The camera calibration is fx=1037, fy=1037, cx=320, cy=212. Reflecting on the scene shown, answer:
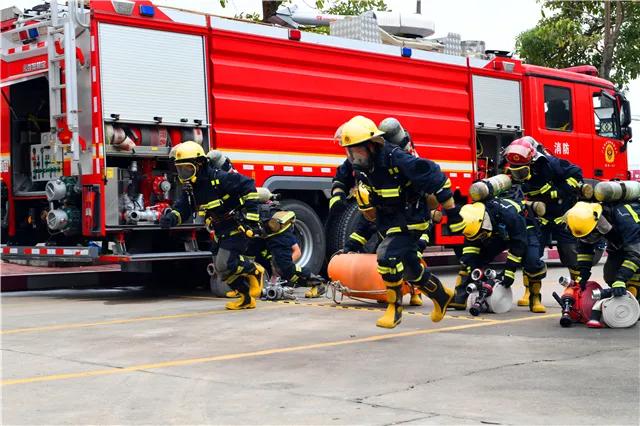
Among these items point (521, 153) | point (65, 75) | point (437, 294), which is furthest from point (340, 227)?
point (437, 294)

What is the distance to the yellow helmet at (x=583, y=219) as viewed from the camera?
28.7ft

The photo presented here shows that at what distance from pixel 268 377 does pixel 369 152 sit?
2.51 m

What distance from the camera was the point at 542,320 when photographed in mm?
9719

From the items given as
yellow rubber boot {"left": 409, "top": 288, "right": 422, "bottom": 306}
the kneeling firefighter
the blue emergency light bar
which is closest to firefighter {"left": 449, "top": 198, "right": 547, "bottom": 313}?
yellow rubber boot {"left": 409, "top": 288, "right": 422, "bottom": 306}

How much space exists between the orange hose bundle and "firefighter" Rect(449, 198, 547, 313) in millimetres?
832

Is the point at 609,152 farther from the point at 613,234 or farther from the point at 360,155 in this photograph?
the point at 360,155

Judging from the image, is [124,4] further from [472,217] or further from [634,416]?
[634,416]

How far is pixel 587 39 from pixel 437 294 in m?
16.8

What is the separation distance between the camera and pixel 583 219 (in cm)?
874

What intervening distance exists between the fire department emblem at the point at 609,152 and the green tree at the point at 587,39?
6172mm

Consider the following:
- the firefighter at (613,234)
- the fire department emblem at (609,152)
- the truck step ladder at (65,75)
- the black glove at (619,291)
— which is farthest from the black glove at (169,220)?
the fire department emblem at (609,152)

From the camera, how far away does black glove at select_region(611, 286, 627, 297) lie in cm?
884

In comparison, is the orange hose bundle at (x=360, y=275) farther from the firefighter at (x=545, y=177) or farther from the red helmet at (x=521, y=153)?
the red helmet at (x=521, y=153)

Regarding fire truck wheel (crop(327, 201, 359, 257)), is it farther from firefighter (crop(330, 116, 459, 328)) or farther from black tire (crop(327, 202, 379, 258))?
firefighter (crop(330, 116, 459, 328))
